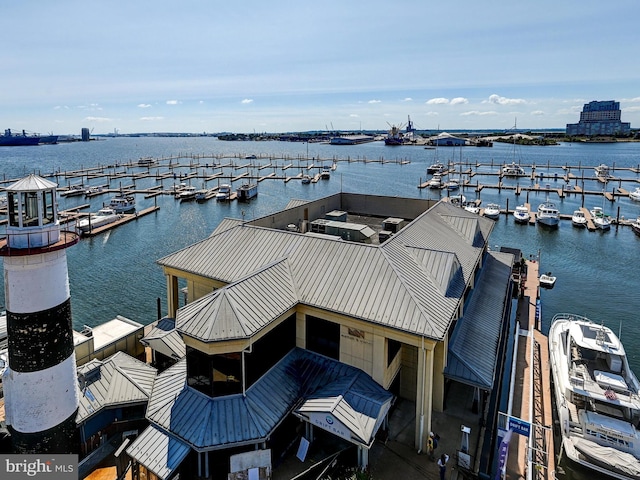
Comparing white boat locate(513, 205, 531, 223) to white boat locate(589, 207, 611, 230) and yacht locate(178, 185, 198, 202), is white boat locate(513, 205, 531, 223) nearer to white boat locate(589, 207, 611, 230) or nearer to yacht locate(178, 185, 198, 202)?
white boat locate(589, 207, 611, 230)

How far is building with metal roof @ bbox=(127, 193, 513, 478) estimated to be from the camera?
48.8 ft

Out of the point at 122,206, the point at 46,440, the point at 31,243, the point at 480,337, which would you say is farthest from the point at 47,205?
the point at 122,206

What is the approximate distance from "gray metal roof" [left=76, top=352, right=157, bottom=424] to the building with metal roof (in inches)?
66.6

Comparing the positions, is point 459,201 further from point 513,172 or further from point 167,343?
point 167,343

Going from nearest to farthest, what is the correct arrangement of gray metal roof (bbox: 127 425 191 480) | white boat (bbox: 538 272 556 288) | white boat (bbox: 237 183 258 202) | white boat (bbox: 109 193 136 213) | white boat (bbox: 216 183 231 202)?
gray metal roof (bbox: 127 425 191 480) → white boat (bbox: 538 272 556 288) → white boat (bbox: 109 193 136 213) → white boat (bbox: 216 183 231 202) → white boat (bbox: 237 183 258 202)

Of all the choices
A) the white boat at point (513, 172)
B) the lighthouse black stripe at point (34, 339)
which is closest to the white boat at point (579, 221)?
the white boat at point (513, 172)

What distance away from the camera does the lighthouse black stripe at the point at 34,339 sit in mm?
12195

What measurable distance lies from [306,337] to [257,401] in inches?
154

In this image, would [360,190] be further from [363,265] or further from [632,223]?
[363,265]

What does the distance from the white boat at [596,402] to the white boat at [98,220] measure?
62.6 metres

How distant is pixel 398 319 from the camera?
635 inches

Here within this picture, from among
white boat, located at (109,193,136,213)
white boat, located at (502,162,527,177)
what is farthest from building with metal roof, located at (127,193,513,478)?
white boat, located at (502,162,527,177)

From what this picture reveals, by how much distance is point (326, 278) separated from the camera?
18859mm

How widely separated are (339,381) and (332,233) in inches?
481
